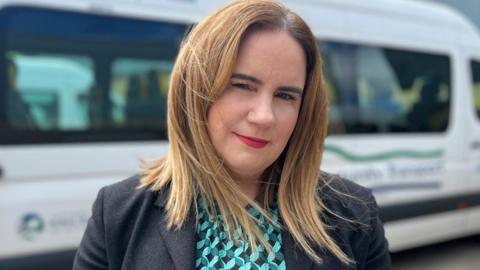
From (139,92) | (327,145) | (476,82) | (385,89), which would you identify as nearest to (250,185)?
(139,92)

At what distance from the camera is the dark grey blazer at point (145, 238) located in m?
1.26

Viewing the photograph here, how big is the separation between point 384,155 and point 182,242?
136 inches

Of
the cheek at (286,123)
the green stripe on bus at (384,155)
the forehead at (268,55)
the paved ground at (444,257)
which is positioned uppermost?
the forehead at (268,55)

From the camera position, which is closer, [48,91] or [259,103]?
[259,103]

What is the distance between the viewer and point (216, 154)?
1.30 metres

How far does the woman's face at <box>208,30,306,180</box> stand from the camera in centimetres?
122

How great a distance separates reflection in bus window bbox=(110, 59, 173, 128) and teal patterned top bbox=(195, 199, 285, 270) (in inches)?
77.8

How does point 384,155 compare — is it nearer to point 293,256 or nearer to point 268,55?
point 293,256

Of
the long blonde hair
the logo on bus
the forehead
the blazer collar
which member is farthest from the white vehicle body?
the forehead

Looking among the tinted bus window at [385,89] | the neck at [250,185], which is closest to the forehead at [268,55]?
the neck at [250,185]

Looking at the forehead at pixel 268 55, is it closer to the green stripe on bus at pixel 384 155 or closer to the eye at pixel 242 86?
the eye at pixel 242 86

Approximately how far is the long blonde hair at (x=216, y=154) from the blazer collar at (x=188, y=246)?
0.06 ft

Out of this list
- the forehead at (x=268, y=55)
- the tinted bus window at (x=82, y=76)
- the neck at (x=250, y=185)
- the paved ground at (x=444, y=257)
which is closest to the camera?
the forehead at (x=268, y=55)

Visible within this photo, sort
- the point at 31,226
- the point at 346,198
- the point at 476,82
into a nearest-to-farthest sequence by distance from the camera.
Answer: the point at 346,198 → the point at 31,226 → the point at 476,82
